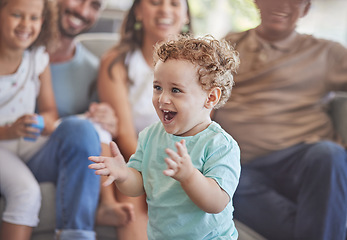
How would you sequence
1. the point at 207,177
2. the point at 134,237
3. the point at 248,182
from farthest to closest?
1. the point at 248,182
2. the point at 134,237
3. the point at 207,177

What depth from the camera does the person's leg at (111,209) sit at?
2.87 ft

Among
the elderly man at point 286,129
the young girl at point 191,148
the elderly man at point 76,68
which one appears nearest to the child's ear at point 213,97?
the young girl at point 191,148

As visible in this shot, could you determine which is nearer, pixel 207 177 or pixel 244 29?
pixel 207 177

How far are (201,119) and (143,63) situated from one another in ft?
1.70

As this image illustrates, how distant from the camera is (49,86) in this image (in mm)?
1095

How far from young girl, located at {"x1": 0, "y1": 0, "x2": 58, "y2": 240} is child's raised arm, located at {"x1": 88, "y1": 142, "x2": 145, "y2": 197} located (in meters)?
0.38

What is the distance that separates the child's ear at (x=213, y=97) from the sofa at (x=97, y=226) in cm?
28

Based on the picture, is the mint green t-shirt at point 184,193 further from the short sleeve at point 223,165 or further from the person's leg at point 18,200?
the person's leg at point 18,200

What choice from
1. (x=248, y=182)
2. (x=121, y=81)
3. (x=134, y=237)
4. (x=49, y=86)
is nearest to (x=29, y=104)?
(x=49, y=86)

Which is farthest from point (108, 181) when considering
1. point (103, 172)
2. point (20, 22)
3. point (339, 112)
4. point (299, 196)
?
point (339, 112)

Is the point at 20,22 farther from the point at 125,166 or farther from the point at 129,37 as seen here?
the point at 125,166

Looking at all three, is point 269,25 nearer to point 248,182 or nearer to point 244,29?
point 244,29

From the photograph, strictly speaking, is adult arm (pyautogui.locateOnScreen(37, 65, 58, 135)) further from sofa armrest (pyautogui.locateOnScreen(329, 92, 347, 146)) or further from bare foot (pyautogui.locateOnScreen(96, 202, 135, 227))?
sofa armrest (pyautogui.locateOnScreen(329, 92, 347, 146))

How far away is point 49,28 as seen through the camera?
108 cm
